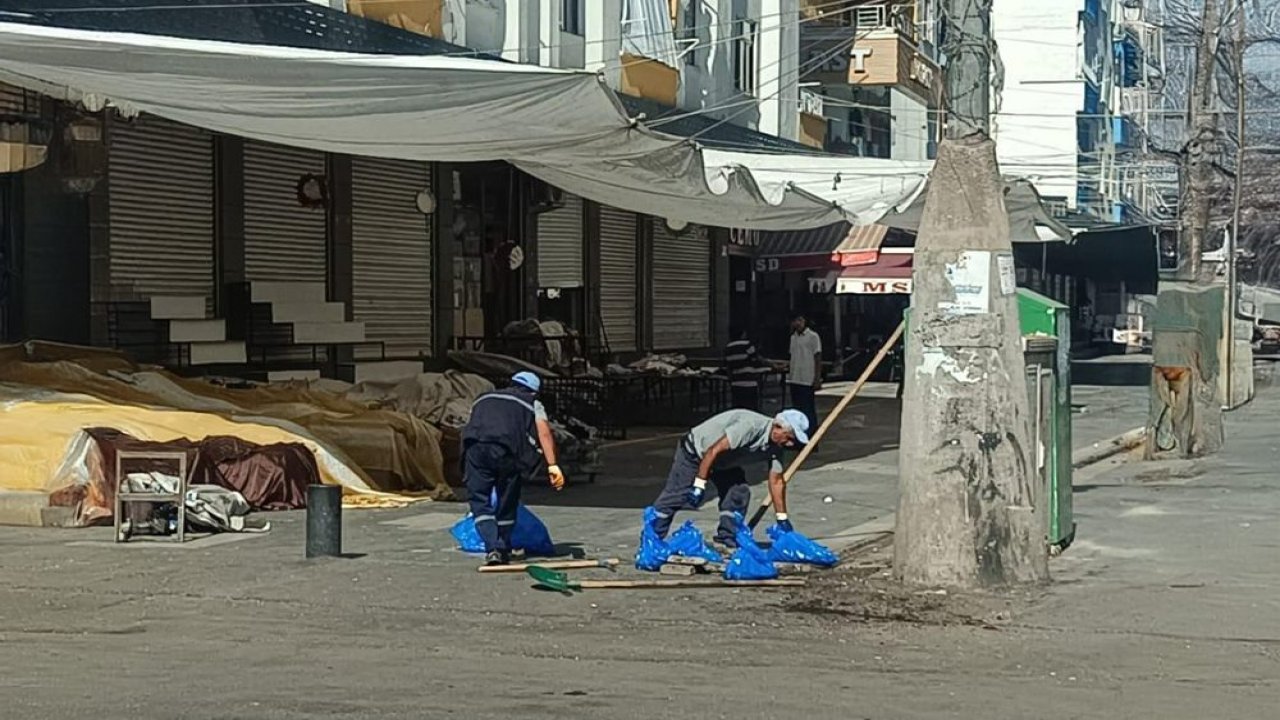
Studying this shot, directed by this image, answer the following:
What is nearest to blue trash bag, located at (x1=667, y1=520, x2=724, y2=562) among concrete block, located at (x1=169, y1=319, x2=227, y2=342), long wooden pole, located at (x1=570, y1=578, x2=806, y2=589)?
long wooden pole, located at (x1=570, y1=578, x2=806, y2=589)

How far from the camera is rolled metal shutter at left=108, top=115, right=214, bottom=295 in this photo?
63.7 feet

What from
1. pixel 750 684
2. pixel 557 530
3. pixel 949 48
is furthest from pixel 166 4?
pixel 750 684

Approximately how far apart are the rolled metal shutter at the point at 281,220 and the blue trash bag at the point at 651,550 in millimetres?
10681

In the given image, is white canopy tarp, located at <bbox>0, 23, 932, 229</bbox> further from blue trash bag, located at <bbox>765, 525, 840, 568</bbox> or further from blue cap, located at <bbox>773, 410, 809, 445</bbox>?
blue trash bag, located at <bbox>765, 525, 840, 568</bbox>

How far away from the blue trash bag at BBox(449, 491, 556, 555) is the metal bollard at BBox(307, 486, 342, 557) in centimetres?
97

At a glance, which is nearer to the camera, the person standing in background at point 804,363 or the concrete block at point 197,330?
the concrete block at point 197,330

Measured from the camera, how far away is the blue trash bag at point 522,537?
42.0 ft

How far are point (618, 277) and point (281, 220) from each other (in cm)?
1133

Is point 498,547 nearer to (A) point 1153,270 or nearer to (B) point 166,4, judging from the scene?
(B) point 166,4

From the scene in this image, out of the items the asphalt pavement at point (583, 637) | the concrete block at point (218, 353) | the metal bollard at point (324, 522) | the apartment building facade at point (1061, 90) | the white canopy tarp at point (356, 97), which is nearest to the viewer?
the asphalt pavement at point (583, 637)

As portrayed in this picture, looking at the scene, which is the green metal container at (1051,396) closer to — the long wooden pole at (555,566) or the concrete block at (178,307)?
the long wooden pole at (555,566)

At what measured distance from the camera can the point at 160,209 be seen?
2005 cm

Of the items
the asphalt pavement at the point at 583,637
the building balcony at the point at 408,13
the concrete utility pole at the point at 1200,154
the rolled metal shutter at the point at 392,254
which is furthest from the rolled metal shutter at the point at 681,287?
the asphalt pavement at the point at 583,637

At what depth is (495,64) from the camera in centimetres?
1323
